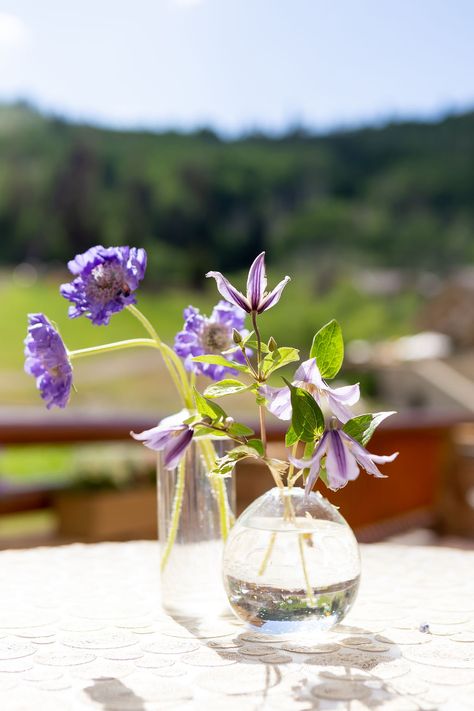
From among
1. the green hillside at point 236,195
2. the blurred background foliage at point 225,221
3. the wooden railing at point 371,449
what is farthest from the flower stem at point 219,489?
the green hillside at point 236,195

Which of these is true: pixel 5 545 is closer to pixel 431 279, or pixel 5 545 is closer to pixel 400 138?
pixel 431 279

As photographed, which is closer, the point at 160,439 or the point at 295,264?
the point at 160,439

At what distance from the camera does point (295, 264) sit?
9602mm

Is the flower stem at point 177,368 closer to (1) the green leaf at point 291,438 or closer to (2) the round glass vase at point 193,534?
(2) the round glass vase at point 193,534

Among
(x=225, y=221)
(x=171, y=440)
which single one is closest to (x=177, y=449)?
(x=171, y=440)

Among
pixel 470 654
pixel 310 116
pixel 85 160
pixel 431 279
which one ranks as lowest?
pixel 470 654

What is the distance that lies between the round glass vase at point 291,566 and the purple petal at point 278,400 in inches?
3.1

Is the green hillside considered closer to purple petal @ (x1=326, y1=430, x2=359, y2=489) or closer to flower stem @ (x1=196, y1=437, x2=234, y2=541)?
flower stem @ (x1=196, y1=437, x2=234, y2=541)

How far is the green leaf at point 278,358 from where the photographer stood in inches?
27.5

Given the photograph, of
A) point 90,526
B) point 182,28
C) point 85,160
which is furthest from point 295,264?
point 90,526

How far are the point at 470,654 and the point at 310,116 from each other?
10020 millimetres

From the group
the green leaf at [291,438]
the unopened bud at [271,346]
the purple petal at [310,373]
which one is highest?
the unopened bud at [271,346]

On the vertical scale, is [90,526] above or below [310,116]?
below

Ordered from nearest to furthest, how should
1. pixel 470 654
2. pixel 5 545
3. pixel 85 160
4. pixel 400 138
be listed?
1. pixel 470 654
2. pixel 5 545
3. pixel 85 160
4. pixel 400 138
